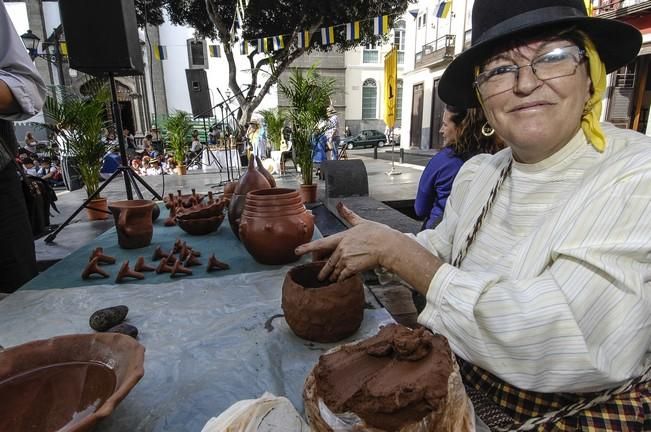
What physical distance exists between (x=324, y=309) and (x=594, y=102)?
3.21ft

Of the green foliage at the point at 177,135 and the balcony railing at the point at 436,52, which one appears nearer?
the green foliage at the point at 177,135

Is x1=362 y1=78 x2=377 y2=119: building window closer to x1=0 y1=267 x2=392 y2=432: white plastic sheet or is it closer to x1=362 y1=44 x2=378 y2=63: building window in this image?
x1=362 y1=44 x2=378 y2=63: building window

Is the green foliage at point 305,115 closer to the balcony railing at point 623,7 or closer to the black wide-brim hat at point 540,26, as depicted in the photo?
the black wide-brim hat at point 540,26

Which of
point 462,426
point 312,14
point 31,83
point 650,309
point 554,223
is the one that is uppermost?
point 312,14

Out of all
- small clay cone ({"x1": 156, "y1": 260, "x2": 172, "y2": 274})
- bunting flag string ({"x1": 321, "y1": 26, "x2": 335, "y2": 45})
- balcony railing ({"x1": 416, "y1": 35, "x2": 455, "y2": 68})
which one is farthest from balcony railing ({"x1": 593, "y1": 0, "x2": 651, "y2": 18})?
small clay cone ({"x1": 156, "y1": 260, "x2": 172, "y2": 274})

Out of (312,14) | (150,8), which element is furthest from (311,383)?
(150,8)

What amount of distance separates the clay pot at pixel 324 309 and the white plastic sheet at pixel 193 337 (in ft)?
0.18

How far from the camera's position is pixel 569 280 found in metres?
0.78

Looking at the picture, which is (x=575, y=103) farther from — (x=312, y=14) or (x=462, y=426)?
(x=312, y=14)

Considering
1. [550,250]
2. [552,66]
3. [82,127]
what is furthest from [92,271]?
[82,127]

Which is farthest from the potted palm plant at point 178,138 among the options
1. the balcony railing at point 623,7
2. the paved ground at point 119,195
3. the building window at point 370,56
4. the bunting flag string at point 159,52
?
the building window at point 370,56

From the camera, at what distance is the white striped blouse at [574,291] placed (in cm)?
75

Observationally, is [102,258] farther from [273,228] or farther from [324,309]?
[324,309]

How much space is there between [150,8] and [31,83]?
12.8 metres
